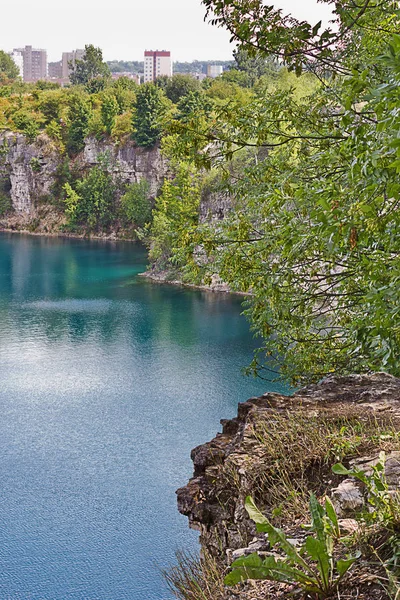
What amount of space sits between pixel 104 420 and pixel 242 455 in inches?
568

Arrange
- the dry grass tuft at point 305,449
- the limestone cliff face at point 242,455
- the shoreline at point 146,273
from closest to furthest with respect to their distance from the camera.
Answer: the dry grass tuft at point 305,449 < the limestone cliff face at point 242,455 < the shoreline at point 146,273

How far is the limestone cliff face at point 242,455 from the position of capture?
5.16 metres

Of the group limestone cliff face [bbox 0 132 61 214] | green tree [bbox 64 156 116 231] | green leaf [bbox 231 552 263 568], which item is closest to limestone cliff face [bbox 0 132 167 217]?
limestone cliff face [bbox 0 132 61 214]

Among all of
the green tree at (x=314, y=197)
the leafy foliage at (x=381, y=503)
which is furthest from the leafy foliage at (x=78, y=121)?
the leafy foliage at (x=381, y=503)

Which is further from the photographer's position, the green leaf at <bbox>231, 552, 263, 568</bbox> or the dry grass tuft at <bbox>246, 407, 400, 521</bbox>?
the dry grass tuft at <bbox>246, 407, 400, 521</bbox>

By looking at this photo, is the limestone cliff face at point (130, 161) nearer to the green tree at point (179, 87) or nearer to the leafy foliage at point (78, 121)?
the leafy foliage at point (78, 121)

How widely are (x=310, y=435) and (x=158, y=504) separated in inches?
413

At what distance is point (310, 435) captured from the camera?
5.18 meters

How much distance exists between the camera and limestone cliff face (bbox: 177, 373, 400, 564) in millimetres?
5156

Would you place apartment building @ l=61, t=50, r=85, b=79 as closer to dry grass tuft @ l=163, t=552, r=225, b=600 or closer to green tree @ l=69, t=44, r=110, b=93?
green tree @ l=69, t=44, r=110, b=93

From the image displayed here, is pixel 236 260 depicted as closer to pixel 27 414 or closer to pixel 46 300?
pixel 27 414

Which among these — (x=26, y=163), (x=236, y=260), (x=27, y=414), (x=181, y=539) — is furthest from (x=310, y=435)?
(x=26, y=163)

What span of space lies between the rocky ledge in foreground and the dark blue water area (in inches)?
248

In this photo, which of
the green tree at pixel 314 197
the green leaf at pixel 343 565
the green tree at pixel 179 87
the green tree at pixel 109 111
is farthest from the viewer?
the green tree at pixel 179 87
